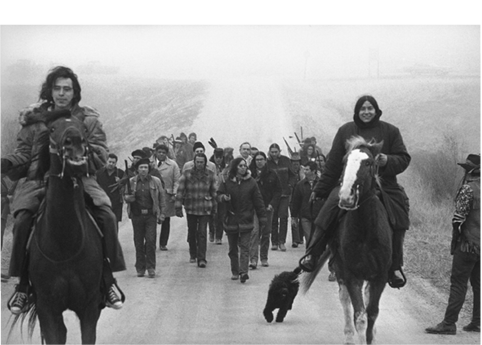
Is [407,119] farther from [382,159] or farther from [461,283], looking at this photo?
[382,159]

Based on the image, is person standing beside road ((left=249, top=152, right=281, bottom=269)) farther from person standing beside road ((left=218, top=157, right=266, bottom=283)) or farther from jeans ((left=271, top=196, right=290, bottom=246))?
person standing beside road ((left=218, top=157, right=266, bottom=283))

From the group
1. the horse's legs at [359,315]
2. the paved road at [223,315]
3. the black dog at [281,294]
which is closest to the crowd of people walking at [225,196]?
the paved road at [223,315]

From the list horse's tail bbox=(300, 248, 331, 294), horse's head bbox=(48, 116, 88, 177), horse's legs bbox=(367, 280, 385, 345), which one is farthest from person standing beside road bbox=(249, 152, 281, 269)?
horse's head bbox=(48, 116, 88, 177)

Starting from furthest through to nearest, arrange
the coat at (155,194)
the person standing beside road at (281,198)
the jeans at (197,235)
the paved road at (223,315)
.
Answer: the person standing beside road at (281,198) < the jeans at (197,235) < the coat at (155,194) < the paved road at (223,315)

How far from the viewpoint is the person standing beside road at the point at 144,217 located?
15.1m

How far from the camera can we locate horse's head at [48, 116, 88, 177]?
6.58m

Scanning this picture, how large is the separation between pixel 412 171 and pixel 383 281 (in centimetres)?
1289

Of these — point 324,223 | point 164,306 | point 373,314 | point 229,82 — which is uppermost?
point 229,82

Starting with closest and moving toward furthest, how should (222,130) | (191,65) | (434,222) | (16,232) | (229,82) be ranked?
(16,232)
(191,65)
(434,222)
(229,82)
(222,130)

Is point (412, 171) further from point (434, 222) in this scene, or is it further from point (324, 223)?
point (324, 223)

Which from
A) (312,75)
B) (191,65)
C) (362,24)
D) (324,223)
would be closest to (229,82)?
(312,75)

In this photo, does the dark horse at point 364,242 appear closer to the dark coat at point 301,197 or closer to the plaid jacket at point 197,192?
the plaid jacket at point 197,192

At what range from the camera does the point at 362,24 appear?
40.8 feet

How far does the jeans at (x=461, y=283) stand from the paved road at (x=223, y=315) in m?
0.31
